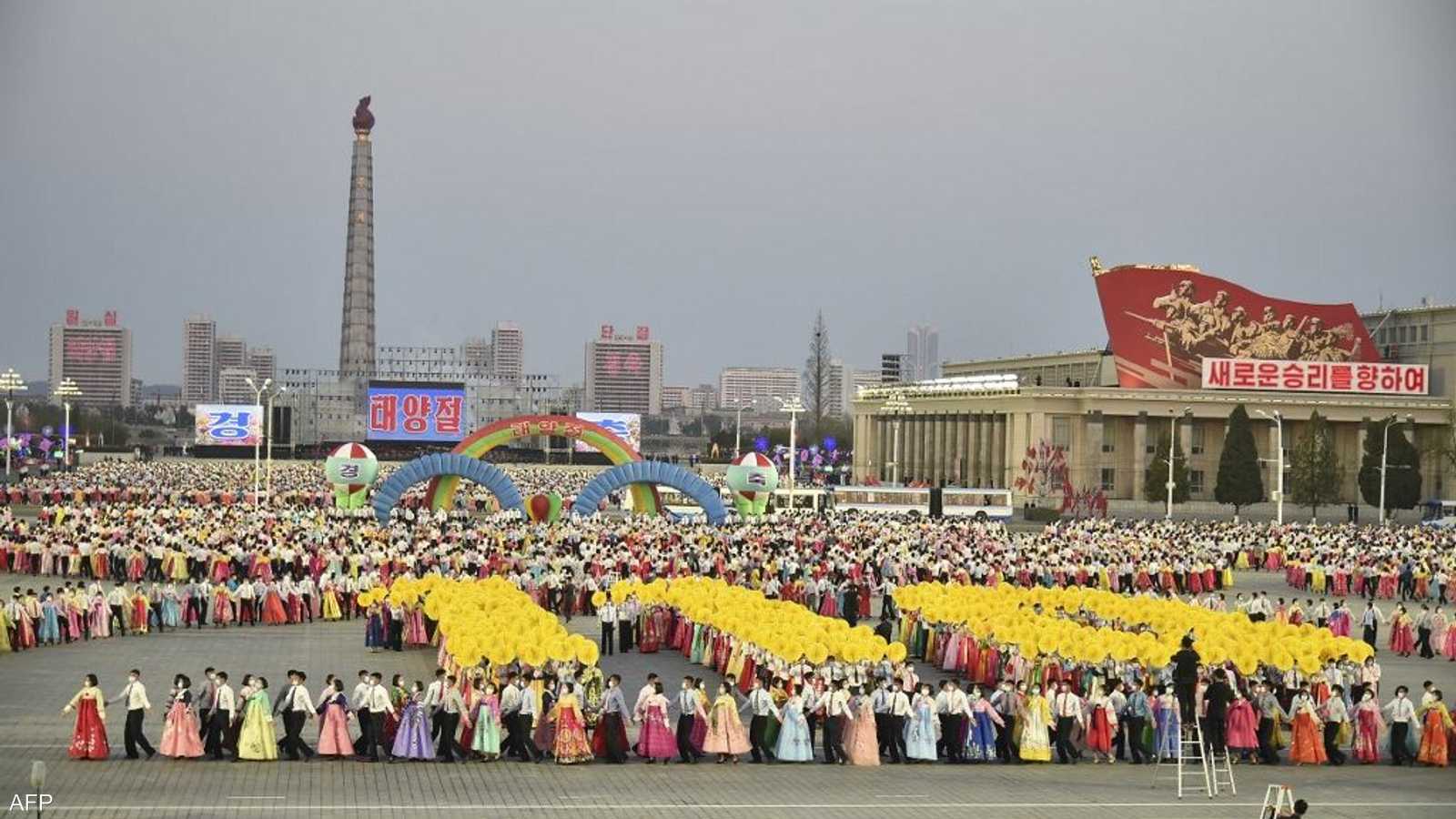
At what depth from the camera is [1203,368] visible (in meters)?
91.5

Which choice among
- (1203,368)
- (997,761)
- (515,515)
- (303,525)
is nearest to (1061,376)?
(1203,368)

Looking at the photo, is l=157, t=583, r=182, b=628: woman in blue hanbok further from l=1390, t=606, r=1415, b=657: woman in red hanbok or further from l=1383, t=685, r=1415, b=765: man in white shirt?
l=1390, t=606, r=1415, b=657: woman in red hanbok

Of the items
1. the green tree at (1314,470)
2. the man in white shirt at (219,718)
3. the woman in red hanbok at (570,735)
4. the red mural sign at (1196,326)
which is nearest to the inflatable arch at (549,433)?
the green tree at (1314,470)

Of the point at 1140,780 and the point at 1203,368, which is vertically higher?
the point at 1203,368

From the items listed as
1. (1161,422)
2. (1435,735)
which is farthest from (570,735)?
(1161,422)

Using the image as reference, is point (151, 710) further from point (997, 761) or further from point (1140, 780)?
point (1140, 780)

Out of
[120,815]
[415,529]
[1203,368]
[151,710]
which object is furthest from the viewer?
[1203,368]

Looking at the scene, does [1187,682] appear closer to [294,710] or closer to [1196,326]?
[294,710]

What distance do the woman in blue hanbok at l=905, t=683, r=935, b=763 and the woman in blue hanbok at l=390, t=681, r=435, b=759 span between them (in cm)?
499

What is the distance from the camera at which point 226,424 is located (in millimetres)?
111375

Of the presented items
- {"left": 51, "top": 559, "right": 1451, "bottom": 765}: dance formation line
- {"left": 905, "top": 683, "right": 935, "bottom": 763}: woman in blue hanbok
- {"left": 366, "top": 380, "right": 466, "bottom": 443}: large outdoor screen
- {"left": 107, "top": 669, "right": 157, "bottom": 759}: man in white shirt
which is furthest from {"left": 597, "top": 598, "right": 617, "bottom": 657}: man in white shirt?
{"left": 366, "top": 380, "right": 466, "bottom": 443}: large outdoor screen

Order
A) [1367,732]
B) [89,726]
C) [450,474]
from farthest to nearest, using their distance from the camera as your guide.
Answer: [450,474] < [1367,732] < [89,726]

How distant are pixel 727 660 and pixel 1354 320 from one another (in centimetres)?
7395

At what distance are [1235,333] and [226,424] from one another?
54332mm
